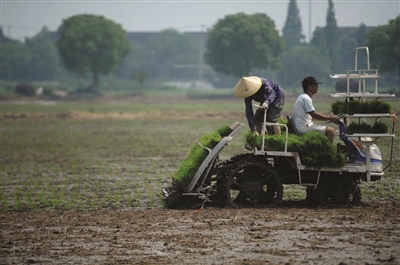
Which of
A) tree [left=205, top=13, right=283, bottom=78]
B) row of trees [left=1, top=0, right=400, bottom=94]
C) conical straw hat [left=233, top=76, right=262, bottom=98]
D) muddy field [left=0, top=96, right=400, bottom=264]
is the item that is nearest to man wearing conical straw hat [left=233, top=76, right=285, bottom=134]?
conical straw hat [left=233, top=76, right=262, bottom=98]

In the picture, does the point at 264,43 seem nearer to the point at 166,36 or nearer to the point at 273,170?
the point at 273,170

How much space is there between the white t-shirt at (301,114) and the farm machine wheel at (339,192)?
107cm

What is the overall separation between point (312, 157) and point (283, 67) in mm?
57191

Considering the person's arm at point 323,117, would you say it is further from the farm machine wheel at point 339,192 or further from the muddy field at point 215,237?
the muddy field at point 215,237

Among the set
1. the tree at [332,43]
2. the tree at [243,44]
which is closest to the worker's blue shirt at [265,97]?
the tree at [332,43]

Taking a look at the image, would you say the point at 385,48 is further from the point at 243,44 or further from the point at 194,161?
the point at 243,44

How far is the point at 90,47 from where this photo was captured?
120m

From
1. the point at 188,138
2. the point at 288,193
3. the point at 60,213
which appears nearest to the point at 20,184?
the point at 60,213

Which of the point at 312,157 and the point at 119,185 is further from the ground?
the point at 312,157

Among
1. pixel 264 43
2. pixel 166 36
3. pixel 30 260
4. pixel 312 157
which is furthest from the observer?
pixel 166 36

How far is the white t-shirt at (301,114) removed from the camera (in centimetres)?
1502

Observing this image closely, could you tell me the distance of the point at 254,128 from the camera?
49.9 ft

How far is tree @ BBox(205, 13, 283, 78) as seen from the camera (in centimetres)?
8100

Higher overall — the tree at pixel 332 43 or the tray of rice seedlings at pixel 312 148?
the tree at pixel 332 43
